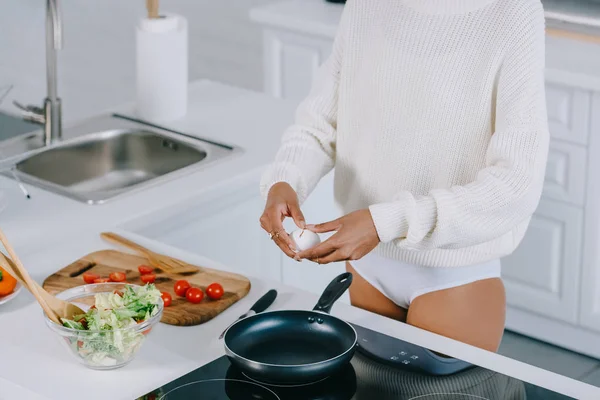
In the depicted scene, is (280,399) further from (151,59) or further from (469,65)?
(151,59)

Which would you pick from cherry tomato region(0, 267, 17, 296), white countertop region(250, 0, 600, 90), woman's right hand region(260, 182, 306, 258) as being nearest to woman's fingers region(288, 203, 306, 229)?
woman's right hand region(260, 182, 306, 258)

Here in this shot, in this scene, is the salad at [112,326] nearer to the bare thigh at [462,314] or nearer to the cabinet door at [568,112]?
the bare thigh at [462,314]

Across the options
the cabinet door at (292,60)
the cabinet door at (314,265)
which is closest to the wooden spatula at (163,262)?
the cabinet door at (314,265)

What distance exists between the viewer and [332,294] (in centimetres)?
159

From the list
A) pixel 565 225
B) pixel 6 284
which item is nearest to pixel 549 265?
pixel 565 225

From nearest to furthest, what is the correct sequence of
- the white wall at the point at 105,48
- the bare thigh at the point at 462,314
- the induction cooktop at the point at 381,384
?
the induction cooktop at the point at 381,384 < the bare thigh at the point at 462,314 < the white wall at the point at 105,48

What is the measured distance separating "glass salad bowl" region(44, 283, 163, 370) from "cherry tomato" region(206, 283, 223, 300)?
18cm

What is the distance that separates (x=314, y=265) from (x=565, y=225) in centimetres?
92

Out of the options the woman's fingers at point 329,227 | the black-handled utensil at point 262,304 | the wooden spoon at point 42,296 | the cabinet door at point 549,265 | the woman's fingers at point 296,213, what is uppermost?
the woman's fingers at point 329,227

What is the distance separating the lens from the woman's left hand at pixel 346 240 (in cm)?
154

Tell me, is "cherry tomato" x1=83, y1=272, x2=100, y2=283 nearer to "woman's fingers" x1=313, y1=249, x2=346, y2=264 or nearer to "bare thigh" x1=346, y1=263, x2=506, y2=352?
"woman's fingers" x1=313, y1=249, x2=346, y2=264

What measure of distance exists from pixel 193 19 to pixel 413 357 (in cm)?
384

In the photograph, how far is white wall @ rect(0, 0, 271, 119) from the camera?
16.1ft

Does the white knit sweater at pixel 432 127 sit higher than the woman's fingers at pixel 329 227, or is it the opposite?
the white knit sweater at pixel 432 127
